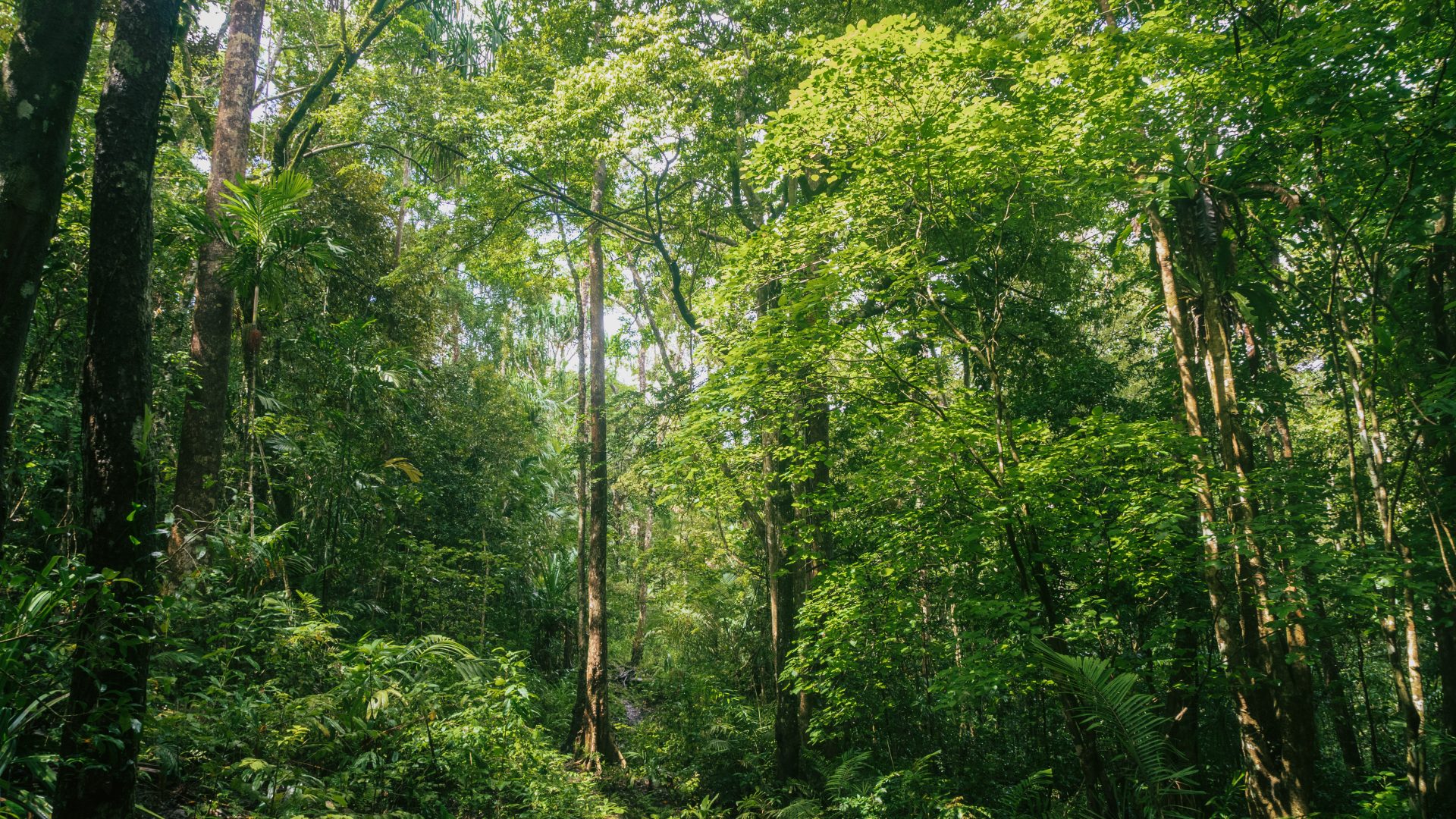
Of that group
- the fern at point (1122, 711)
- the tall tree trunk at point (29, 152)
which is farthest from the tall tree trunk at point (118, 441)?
the fern at point (1122, 711)

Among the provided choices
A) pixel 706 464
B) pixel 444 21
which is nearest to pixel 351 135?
pixel 444 21

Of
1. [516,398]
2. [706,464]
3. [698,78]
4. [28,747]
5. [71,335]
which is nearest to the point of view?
[28,747]

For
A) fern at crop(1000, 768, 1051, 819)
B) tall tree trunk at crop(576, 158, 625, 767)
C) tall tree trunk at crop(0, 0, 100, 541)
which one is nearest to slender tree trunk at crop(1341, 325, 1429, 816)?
fern at crop(1000, 768, 1051, 819)

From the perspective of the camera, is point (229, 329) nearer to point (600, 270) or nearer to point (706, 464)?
point (706, 464)

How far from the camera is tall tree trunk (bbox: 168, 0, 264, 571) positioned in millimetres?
6246

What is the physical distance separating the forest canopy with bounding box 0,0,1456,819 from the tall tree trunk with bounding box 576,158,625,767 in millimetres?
66

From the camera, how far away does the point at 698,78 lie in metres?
8.45

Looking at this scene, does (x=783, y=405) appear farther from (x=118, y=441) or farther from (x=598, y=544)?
(x=118, y=441)

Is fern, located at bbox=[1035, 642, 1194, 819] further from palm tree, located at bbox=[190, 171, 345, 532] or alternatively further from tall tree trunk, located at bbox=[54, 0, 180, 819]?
palm tree, located at bbox=[190, 171, 345, 532]

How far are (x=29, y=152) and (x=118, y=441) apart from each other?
120cm

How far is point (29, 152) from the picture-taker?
9.31ft

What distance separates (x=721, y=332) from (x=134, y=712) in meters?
7.28

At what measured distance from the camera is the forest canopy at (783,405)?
398 cm

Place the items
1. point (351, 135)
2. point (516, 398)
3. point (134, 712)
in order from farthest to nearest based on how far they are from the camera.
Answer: point (516, 398), point (351, 135), point (134, 712)
